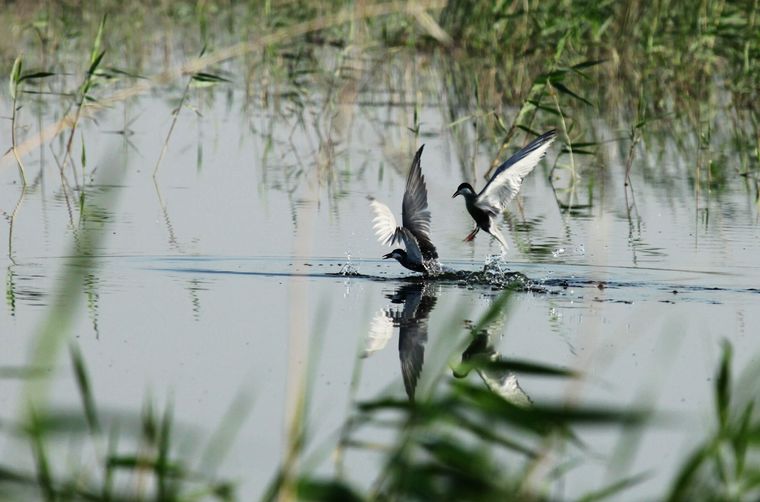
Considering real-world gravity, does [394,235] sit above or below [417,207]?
below

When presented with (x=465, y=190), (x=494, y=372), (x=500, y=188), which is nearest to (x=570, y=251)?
(x=500, y=188)

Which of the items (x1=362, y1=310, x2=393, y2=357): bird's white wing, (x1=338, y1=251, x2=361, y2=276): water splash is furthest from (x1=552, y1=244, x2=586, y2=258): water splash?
(x1=362, y1=310, x2=393, y2=357): bird's white wing

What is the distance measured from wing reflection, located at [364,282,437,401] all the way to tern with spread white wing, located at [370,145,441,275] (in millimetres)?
218

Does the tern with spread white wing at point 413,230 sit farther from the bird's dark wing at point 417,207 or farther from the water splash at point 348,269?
the water splash at point 348,269

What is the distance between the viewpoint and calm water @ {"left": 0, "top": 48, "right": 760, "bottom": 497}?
4.58 m

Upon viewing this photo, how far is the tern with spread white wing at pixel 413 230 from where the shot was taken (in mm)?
7891

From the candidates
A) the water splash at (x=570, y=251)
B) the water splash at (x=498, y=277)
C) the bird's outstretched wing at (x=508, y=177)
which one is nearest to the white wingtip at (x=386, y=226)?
the water splash at (x=498, y=277)

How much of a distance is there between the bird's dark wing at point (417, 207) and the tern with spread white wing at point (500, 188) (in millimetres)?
260

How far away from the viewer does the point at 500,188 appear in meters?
8.49

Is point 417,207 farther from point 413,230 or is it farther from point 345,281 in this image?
point 345,281

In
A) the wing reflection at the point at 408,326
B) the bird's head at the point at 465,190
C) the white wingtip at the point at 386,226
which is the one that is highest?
the bird's head at the point at 465,190

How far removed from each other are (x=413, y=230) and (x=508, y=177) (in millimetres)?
661

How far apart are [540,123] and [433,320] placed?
6.86m

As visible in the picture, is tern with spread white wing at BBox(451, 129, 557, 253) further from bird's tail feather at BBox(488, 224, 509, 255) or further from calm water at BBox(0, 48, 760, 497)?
calm water at BBox(0, 48, 760, 497)
